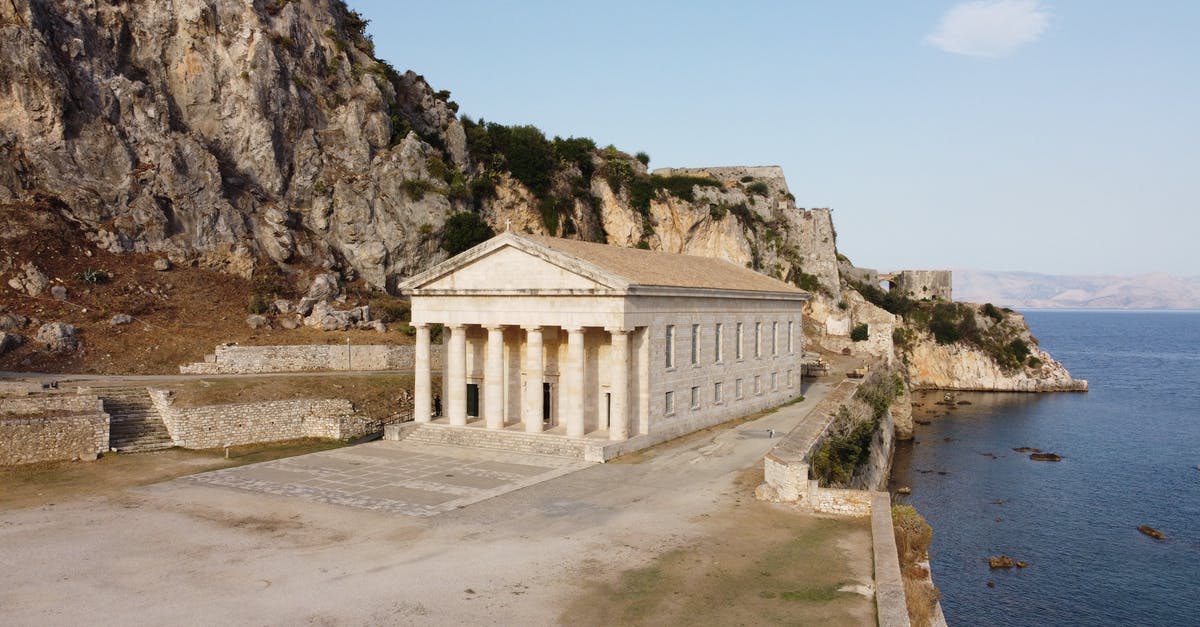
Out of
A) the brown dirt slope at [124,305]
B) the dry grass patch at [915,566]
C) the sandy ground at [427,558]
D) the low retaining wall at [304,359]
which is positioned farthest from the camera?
the low retaining wall at [304,359]

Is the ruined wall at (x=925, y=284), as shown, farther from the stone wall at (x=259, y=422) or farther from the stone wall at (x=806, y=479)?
the stone wall at (x=259, y=422)

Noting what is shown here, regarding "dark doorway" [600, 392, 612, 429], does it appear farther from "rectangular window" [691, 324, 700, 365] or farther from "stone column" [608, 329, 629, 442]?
"rectangular window" [691, 324, 700, 365]

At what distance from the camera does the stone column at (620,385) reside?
36.0 meters

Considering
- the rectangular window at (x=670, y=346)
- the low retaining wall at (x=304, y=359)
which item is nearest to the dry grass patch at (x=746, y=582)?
the rectangular window at (x=670, y=346)

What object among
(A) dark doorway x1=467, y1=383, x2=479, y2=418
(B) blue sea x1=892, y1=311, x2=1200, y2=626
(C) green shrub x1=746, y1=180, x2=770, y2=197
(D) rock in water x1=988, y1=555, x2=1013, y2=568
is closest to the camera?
(B) blue sea x1=892, y1=311, x2=1200, y2=626

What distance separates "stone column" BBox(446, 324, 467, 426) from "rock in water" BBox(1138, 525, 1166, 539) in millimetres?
33204

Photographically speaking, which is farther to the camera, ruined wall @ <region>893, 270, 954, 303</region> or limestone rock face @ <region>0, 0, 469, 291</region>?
ruined wall @ <region>893, 270, 954, 303</region>

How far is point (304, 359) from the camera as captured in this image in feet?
162

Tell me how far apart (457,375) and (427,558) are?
19305 mm

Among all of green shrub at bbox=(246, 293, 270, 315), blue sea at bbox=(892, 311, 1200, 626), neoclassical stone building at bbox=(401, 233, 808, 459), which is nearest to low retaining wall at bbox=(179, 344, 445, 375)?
green shrub at bbox=(246, 293, 270, 315)

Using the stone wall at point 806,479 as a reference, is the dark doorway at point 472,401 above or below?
above

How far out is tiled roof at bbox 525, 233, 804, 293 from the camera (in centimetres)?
3772

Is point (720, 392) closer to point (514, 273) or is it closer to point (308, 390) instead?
point (514, 273)

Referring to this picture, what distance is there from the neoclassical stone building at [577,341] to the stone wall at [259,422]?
3849 millimetres
